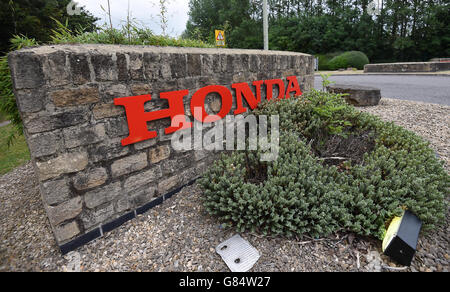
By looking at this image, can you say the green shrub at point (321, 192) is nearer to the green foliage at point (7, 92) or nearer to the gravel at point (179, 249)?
the gravel at point (179, 249)

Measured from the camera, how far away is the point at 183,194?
3.04 meters

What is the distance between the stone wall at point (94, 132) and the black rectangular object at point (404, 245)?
7.36ft

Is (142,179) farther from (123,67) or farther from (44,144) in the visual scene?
(123,67)

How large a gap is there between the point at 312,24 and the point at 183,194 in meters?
29.5

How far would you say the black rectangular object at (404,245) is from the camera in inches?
76.9

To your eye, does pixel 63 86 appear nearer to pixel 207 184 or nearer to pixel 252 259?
pixel 207 184

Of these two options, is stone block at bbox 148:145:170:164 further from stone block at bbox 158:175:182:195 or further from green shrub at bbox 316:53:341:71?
green shrub at bbox 316:53:341:71

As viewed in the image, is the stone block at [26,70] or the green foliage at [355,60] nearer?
the stone block at [26,70]

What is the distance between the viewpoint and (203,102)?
3205mm

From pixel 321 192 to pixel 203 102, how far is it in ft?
5.81

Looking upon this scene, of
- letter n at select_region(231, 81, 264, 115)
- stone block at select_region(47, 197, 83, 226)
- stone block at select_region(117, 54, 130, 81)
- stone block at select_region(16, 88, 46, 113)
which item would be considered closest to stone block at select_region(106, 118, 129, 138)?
stone block at select_region(117, 54, 130, 81)

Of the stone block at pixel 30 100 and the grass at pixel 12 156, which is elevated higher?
the stone block at pixel 30 100

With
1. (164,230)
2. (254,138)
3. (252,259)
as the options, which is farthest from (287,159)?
(164,230)

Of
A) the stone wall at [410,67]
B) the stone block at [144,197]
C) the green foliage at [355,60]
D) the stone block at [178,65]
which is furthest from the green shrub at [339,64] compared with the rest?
the stone block at [144,197]
